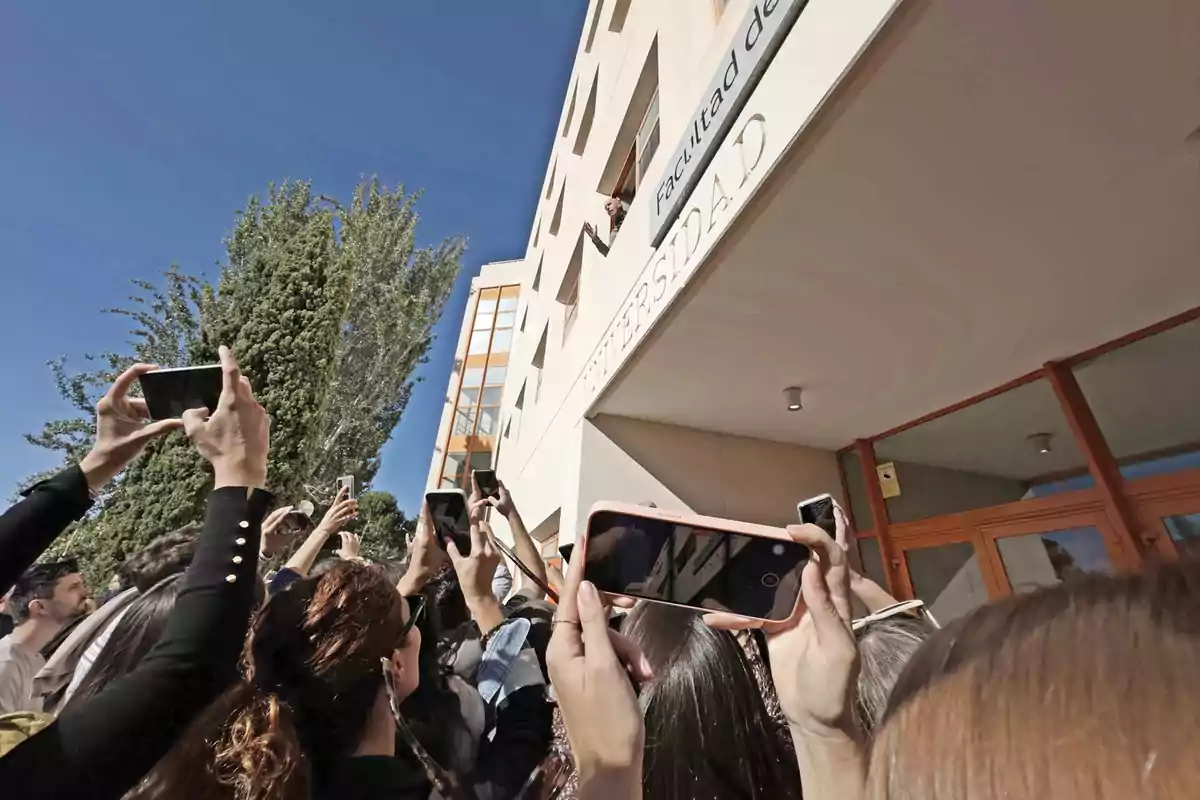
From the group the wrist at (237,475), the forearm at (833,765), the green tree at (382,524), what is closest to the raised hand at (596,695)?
the forearm at (833,765)

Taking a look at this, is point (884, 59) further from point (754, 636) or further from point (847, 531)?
point (754, 636)

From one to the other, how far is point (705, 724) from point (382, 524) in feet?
54.3

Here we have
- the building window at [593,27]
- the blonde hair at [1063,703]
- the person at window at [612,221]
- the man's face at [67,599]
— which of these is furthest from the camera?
the building window at [593,27]

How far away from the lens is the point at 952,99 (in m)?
1.78

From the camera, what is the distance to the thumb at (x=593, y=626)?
2.66ft

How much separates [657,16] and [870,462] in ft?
15.6

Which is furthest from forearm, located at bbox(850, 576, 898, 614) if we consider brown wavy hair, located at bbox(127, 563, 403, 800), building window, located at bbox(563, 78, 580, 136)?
building window, located at bbox(563, 78, 580, 136)

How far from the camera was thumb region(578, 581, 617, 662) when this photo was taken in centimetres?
81

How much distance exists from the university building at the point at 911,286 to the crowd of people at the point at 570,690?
0.30 feet

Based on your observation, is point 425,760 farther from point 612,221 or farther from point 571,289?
point 571,289

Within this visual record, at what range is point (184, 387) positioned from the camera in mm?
1303

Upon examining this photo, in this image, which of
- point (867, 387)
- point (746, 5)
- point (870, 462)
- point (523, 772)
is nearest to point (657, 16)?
point (746, 5)

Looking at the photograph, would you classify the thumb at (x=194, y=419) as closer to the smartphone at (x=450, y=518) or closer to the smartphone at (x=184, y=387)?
the smartphone at (x=184, y=387)

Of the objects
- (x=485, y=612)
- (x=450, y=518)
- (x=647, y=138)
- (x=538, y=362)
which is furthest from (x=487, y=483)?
(x=538, y=362)
